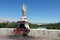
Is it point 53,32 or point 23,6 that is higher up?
point 23,6

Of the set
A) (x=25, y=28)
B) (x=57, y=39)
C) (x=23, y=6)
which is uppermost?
(x=23, y=6)

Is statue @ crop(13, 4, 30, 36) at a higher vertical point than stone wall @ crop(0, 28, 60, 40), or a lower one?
higher

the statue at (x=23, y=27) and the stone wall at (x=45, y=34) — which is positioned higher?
the statue at (x=23, y=27)

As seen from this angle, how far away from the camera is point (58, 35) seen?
12531 mm

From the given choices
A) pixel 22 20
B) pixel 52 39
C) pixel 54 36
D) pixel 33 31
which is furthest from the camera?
pixel 22 20

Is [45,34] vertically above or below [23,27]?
below

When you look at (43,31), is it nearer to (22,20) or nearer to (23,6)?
(22,20)

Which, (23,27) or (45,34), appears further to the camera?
(23,27)

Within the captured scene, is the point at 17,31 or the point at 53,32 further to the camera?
the point at 17,31

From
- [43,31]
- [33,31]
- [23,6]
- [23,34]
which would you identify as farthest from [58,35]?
[23,6]

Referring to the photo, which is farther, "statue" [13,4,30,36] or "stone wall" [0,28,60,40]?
"statue" [13,4,30,36]

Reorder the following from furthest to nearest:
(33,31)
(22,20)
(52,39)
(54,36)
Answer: (22,20), (33,31), (54,36), (52,39)

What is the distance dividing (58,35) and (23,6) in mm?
4808

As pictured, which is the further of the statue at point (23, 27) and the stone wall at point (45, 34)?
the statue at point (23, 27)
